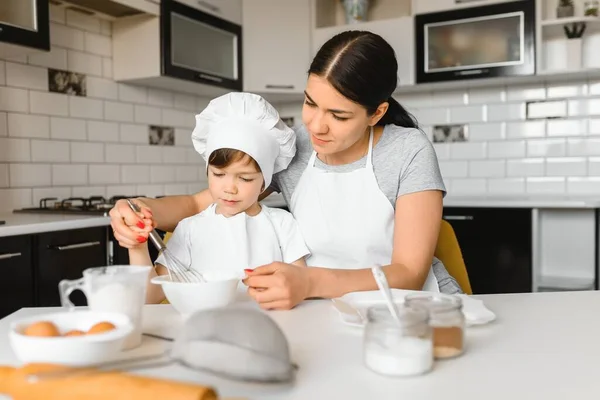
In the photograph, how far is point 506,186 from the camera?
139 inches

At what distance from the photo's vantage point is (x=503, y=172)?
11.6 feet

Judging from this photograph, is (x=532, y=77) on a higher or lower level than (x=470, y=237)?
higher

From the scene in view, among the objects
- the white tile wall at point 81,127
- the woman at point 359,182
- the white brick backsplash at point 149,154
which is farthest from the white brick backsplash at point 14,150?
the woman at point 359,182

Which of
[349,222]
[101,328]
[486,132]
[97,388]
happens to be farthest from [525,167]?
[97,388]

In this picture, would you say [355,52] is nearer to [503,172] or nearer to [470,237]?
[470,237]

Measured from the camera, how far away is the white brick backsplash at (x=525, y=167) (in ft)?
11.4

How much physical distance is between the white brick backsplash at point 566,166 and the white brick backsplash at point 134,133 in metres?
2.28

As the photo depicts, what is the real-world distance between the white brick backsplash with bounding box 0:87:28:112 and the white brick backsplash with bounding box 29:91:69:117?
0.03 meters

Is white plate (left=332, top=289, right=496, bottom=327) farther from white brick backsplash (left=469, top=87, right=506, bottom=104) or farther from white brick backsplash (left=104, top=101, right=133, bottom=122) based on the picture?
white brick backsplash (left=469, top=87, right=506, bottom=104)

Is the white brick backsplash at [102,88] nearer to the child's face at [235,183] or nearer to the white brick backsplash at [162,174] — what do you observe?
the white brick backsplash at [162,174]

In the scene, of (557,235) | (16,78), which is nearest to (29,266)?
(16,78)

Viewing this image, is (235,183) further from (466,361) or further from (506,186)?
(506,186)

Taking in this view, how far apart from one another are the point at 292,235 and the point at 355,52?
1.51 feet

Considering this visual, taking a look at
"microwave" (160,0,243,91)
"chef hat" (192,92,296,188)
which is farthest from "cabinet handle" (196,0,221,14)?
"chef hat" (192,92,296,188)
